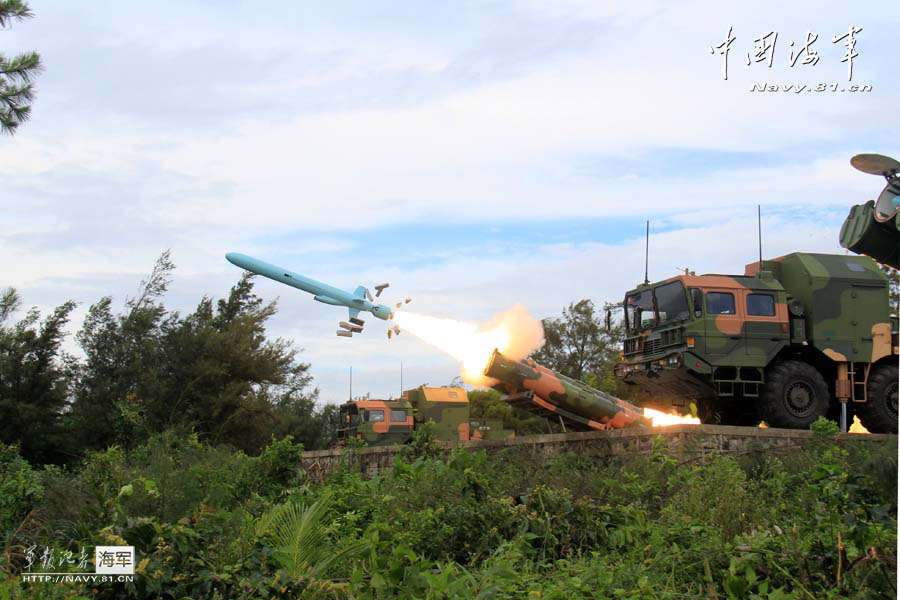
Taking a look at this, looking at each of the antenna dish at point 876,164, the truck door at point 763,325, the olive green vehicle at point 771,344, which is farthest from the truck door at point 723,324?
the antenna dish at point 876,164

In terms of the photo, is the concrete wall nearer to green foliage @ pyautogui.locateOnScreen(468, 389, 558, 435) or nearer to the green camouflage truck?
the green camouflage truck

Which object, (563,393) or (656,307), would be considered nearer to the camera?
(656,307)

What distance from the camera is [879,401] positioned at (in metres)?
18.5

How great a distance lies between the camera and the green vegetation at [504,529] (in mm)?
8328

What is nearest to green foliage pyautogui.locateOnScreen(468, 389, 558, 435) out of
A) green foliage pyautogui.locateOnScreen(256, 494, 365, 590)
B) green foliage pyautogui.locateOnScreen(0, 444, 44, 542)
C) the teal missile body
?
the teal missile body

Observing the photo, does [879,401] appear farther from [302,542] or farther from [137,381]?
[137,381]

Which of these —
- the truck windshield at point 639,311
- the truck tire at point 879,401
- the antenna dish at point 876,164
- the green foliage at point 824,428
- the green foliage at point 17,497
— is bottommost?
the green foliage at point 17,497

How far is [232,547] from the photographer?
8859 mm

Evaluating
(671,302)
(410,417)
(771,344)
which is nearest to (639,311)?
(671,302)

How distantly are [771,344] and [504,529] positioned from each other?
8.84 metres

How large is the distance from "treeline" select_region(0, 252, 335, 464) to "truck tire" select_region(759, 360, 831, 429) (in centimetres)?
1774

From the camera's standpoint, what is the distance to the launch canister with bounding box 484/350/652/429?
59.0 ft

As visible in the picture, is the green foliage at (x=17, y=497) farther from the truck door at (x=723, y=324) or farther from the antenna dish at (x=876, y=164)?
the antenna dish at (x=876, y=164)

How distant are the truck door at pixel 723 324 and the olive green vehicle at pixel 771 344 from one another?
18 mm
